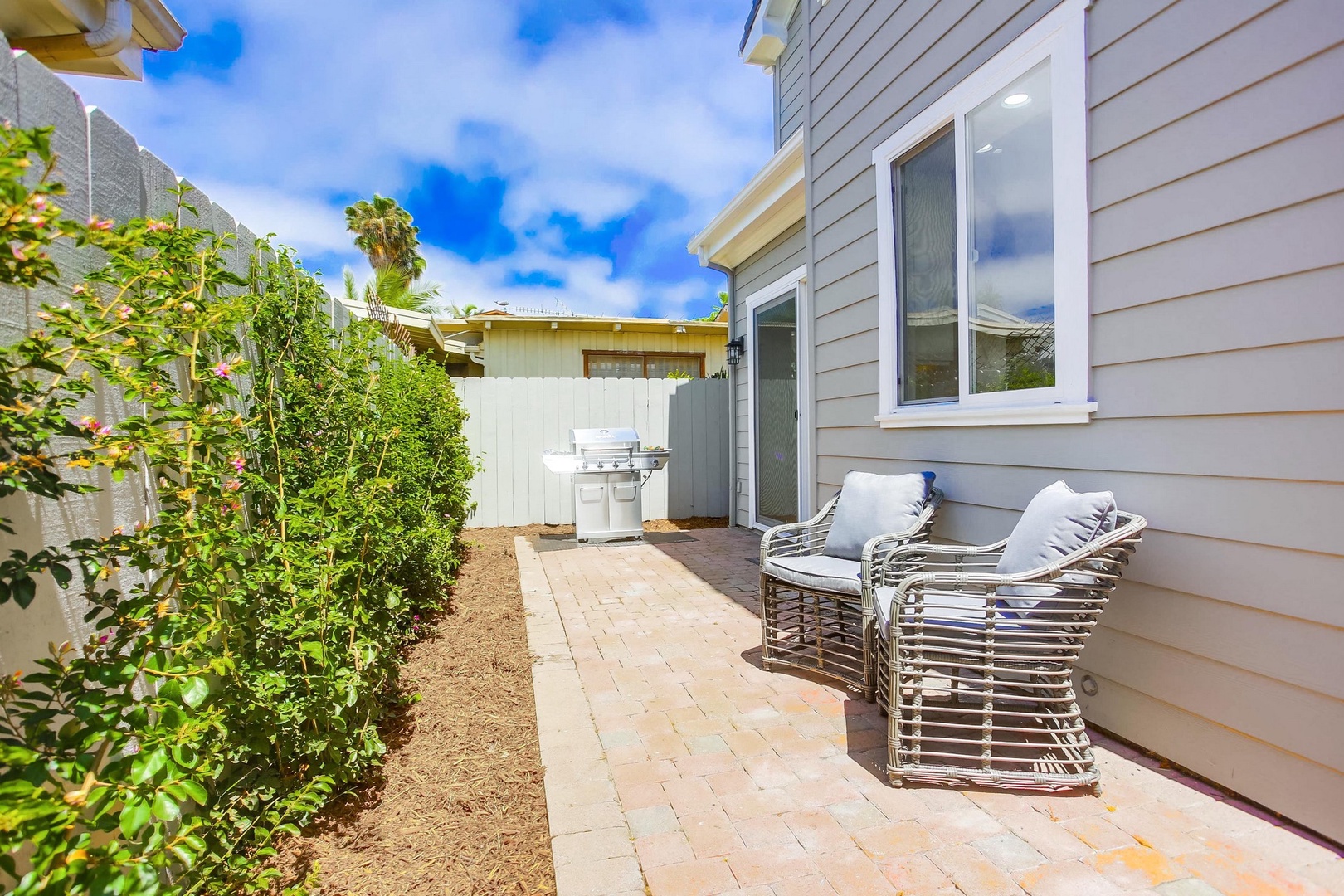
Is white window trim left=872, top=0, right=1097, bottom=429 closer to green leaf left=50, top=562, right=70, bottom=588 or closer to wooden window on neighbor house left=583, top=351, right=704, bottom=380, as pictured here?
green leaf left=50, top=562, right=70, bottom=588

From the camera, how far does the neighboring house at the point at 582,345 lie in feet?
37.6

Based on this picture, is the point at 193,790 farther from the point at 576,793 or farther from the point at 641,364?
the point at 641,364

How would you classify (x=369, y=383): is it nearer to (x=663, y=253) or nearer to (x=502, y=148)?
(x=502, y=148)

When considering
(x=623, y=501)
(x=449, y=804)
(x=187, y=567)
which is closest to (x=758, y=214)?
(x=623, y=501)

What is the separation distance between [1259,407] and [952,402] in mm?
1341

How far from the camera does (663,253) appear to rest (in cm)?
3316

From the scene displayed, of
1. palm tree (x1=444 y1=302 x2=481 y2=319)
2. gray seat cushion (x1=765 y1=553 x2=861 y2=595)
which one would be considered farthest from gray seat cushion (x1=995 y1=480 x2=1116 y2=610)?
palm tree (x1=444 y1=302 x2=481 y2=319)

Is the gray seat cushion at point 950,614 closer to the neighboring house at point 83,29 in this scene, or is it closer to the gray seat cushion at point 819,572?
the gray seat cushion at point 819,572

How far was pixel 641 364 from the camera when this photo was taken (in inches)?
489

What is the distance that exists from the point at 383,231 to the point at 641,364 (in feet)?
35.8

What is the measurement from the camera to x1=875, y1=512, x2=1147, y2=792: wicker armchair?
198 centimetres

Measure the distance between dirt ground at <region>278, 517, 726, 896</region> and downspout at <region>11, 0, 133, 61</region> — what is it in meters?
3.32

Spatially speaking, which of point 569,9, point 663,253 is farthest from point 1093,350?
point 663,253

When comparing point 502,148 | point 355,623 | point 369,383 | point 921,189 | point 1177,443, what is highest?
point 502,148
